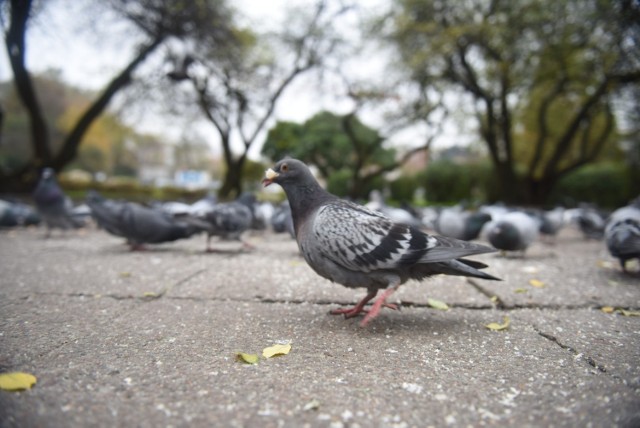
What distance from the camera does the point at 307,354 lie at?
189cm

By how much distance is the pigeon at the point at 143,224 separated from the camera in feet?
17.5

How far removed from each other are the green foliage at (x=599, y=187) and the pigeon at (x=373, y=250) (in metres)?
16.3

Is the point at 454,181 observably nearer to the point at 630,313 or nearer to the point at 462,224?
the point at 462,224

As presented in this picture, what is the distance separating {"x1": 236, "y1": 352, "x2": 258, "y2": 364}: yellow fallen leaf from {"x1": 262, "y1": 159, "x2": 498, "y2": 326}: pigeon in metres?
0.72

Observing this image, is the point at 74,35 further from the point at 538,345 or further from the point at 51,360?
the point at 538,345

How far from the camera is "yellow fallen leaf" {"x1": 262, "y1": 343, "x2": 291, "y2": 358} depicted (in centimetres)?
185

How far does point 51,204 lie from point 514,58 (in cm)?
1296

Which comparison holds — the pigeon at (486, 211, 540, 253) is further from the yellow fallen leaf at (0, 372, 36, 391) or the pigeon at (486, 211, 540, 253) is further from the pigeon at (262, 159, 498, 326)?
the yellow fallen leaf at (0, 372, 36, 391)

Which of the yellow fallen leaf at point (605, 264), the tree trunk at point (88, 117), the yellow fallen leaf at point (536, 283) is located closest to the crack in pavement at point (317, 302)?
the yellow fallen leaf at point (536, 283)

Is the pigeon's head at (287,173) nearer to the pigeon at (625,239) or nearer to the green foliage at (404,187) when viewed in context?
the pigeon at (625,239)

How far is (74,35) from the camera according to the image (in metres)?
9.96

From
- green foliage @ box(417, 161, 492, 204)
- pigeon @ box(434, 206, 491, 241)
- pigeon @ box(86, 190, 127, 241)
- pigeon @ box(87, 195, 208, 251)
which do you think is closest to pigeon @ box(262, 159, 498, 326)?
pigeon @ box(87, 195, 208, 251)

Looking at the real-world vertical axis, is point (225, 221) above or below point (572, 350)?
above

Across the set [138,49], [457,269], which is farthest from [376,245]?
[138,49]
